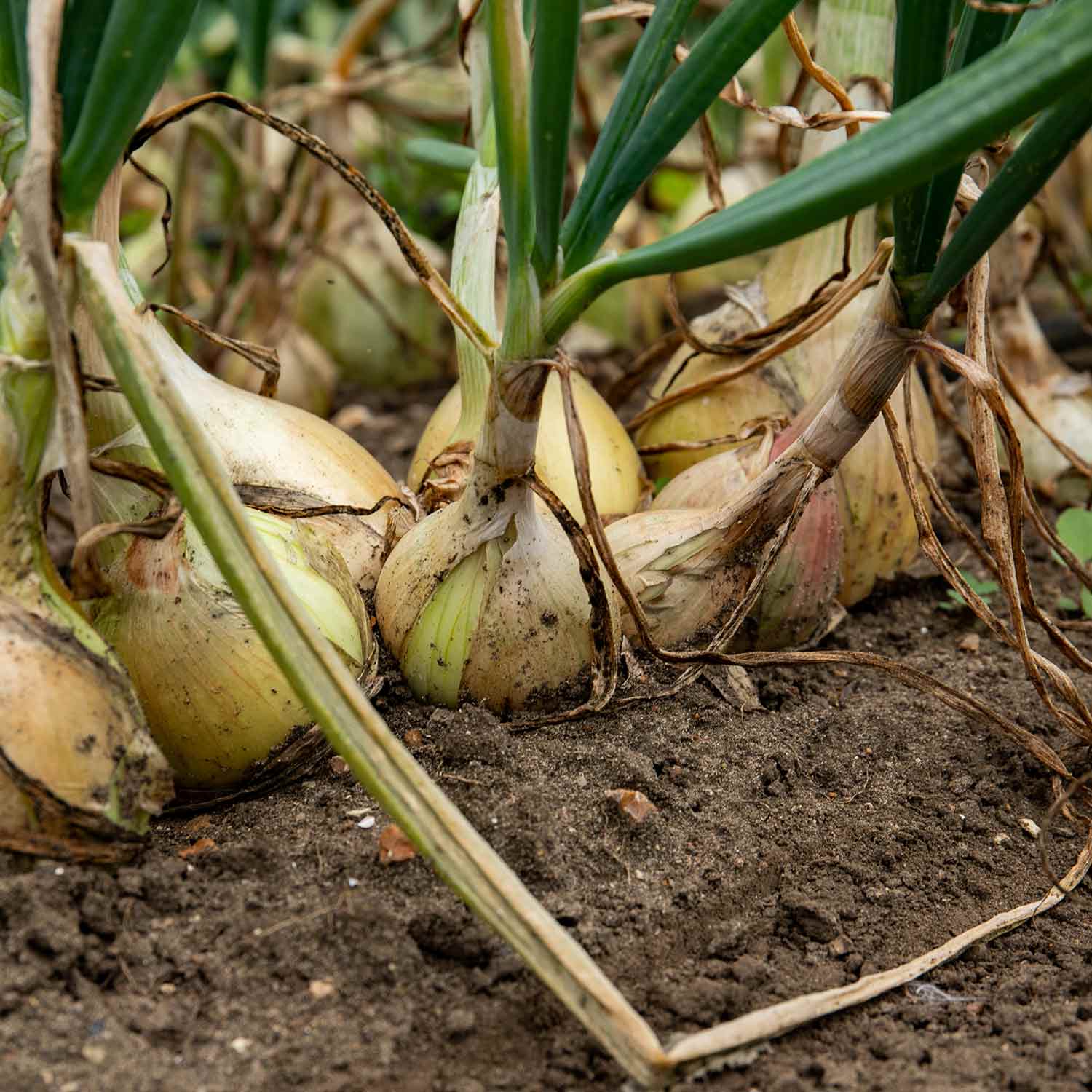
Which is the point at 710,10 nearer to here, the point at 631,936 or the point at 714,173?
the point at 714,173

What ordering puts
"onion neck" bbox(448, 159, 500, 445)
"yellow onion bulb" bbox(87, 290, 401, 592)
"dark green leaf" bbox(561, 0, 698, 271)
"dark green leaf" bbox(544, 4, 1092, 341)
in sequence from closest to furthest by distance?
"dark green leaf" bbox(544, 4, 1092, 341), "dark green leaf" bbox(561, 0, 698, 271), "yellow onion bulb" bbox(87, 290, 401, 592), "onion neck" bbox(448, 159, 500, 445)

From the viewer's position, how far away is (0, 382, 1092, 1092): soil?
67cm

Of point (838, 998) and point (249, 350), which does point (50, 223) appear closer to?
point (249, 350)

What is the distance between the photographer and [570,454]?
3.85 feet

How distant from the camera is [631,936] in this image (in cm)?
78

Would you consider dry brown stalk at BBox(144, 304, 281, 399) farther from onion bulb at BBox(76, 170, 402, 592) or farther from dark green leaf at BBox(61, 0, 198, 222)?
dark green leaf at BBox(61, 0, 198, 222)

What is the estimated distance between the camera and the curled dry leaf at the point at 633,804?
0.84m

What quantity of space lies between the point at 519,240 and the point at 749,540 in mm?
351

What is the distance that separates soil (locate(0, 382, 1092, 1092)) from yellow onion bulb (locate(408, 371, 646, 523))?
21 centimetres

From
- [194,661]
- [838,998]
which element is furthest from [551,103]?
[838,998]

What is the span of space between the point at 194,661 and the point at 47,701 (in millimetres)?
130

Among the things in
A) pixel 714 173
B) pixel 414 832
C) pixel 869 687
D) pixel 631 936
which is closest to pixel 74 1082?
pixel 414 832

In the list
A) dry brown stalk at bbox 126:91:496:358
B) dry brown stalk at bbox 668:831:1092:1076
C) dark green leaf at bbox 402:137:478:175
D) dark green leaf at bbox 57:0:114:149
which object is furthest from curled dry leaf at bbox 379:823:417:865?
dark green leaf at bbox 402:137:478:175

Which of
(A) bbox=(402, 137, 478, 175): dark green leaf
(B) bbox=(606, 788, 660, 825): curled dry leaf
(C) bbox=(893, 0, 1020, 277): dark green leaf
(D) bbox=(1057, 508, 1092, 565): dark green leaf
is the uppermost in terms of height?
(C) bbox=(893, 0, 1020, 277): dark green leaf
